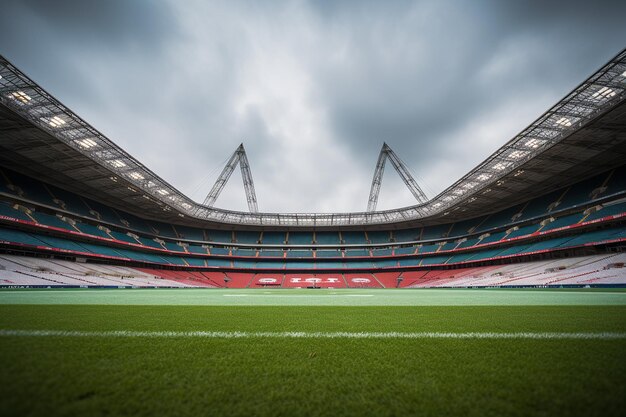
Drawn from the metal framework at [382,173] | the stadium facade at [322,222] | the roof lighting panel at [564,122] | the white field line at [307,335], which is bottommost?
the white field line at [307,335]

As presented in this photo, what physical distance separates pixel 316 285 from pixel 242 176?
30.4 metres

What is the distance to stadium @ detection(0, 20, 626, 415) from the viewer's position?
1.48m

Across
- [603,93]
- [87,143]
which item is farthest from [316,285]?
[603,93]

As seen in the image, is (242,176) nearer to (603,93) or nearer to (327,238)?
(327,238)

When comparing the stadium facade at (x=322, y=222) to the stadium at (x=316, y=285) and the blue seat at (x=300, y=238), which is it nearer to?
the stadium at (x=316, y=285)

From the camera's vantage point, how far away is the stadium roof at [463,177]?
56.5ft

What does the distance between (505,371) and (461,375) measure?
1.09ft

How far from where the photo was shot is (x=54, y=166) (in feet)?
86.6

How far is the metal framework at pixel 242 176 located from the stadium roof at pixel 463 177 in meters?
11.9

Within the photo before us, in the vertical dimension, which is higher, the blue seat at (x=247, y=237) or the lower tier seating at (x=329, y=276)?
the blue seat at (x=247, y=237)

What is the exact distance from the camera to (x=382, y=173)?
2168 inches

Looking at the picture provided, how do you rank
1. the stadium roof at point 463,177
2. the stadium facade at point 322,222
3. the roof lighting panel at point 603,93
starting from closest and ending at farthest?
the roof lighting panel at point 603,93 → the stadium roof at point 463,177 → the stadium facade at point 322,222

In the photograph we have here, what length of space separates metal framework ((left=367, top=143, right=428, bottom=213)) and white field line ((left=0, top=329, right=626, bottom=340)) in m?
50.4

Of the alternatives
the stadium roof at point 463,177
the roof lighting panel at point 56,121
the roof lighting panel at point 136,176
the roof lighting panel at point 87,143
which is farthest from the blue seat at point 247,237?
the roof lighting panel at point 56,121
